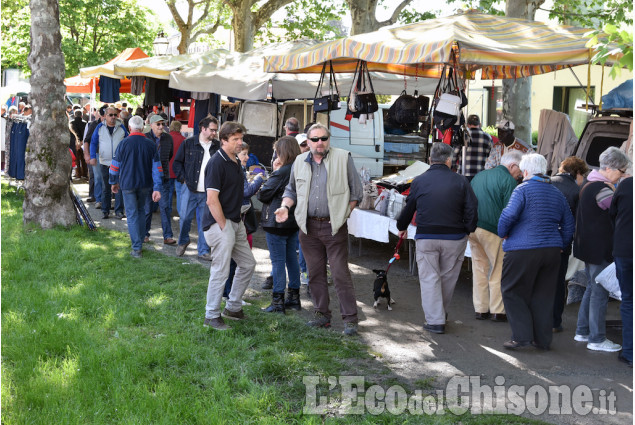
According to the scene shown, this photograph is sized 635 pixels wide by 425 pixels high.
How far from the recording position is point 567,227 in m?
6.91

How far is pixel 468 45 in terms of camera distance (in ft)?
26.7

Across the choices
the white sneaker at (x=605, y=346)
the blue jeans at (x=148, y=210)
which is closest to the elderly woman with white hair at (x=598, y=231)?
the white sneaker at (x=605, y=346)

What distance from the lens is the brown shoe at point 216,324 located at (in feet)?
23.4

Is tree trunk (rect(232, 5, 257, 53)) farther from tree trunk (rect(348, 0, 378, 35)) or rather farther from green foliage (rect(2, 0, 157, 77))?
green foliage (rect(2, 0, 157, 77))

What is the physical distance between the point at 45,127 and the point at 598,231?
345 inches

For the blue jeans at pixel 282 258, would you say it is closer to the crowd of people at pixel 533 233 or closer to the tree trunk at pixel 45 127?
the crowd of people at pixel 533 233

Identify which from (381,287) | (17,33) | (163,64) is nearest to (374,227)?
(381,287)

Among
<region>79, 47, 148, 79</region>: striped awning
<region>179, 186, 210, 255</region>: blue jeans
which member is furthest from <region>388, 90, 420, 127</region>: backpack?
<region>79, 47, 148, 79</region>: striped awning

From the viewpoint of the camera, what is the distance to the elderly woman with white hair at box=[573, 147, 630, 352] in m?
6.81

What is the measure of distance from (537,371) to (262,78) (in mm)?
8598

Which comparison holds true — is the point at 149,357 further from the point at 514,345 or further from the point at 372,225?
the point at 372,225

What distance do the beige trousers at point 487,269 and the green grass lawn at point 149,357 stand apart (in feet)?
5.29

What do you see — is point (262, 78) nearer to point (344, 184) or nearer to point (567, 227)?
point (344, 184)

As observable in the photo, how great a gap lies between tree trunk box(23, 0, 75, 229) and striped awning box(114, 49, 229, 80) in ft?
11.0
